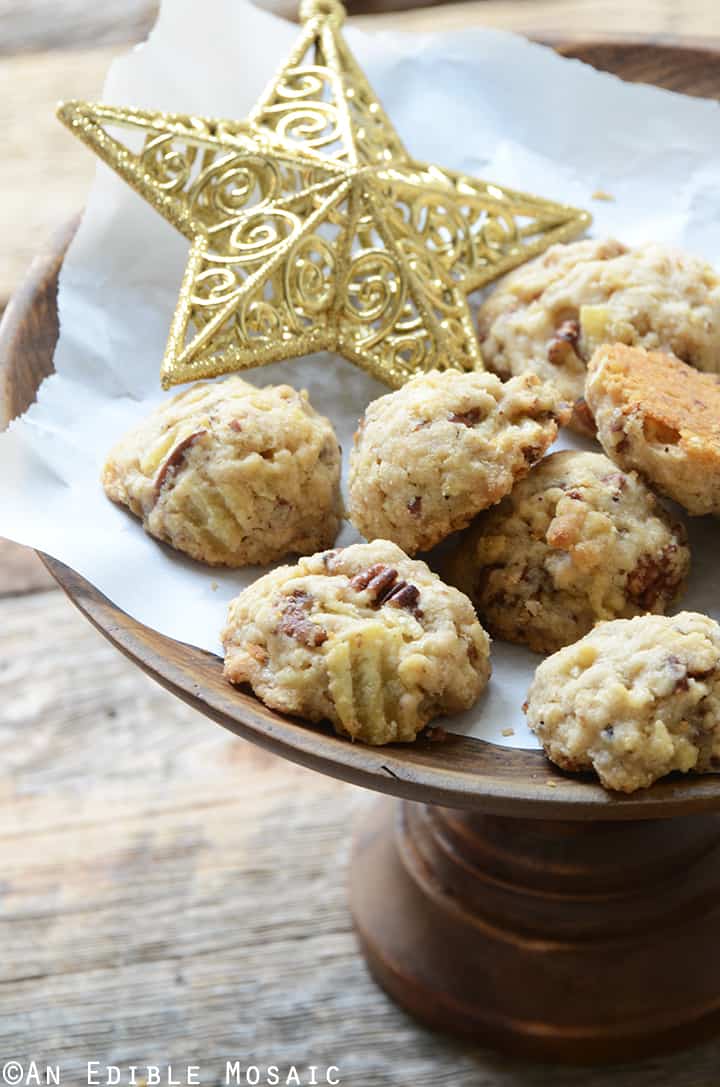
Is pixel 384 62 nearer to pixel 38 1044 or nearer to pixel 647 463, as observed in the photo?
pixel 647 463

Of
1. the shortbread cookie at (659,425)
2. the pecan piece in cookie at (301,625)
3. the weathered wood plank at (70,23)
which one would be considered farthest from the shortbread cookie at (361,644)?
the weathered wood plank at (70,23)

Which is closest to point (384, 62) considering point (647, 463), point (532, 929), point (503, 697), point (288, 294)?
point (288, 294)

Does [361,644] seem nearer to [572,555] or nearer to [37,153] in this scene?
[572,555]

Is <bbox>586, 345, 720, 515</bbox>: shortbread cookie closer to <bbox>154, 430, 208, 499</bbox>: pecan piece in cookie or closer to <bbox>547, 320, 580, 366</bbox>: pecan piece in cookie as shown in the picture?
<bbox>547, 320, 580, 366</bbox>: pecan piece in cookie

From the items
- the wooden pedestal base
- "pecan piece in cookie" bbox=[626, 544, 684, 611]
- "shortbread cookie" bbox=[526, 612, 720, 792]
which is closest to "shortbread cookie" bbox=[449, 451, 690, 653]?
"pecan piece in cookie" bbox=[626, 544, 684, 611]

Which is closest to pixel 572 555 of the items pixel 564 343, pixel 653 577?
pixel 653 577

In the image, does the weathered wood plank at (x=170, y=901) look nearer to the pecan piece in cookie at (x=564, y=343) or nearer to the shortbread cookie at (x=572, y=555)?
the shortbread cookie at (x=572, y=555)
